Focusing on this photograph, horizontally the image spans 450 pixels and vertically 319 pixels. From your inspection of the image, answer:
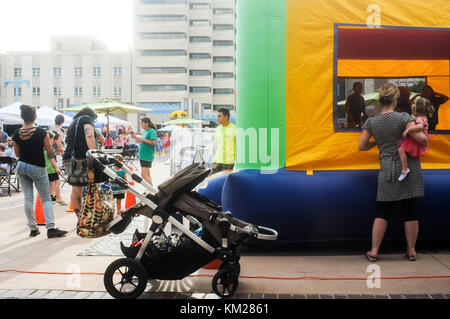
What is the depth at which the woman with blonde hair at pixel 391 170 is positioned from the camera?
15.2 ft

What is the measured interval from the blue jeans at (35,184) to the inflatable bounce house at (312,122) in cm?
269

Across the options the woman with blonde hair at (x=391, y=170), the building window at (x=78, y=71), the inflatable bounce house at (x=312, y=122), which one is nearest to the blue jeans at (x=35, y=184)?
the inflatable bounce house at (x=312, y=122)

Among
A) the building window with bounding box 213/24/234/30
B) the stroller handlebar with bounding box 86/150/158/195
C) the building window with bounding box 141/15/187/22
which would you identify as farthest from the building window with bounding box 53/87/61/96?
the stroller handlebar with bounding box 86/150/158/195

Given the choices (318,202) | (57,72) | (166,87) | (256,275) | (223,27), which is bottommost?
(256,275)

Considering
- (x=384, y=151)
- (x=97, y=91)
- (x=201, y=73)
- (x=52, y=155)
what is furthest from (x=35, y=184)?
(x=97, y=91)

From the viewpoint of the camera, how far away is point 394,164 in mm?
4652

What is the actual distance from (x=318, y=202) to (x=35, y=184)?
3.90m

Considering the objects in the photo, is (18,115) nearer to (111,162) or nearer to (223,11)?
(111,162)

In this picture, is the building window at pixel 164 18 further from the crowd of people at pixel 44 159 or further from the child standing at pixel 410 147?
the child standing at pixel 410 147

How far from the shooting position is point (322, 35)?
5020 mm

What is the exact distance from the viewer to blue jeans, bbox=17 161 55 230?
604cm

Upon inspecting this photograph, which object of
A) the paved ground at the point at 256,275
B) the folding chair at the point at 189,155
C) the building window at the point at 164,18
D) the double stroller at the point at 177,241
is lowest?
the paved ground at the point at 256,275
